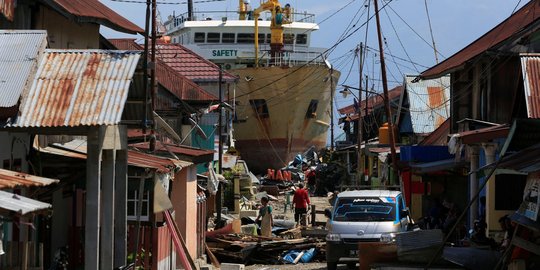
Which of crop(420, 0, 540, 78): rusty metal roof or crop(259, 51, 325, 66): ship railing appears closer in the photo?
crop(420, 0, 540, 78): rusty metal roof

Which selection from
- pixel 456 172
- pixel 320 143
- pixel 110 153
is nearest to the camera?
pixel 110 153

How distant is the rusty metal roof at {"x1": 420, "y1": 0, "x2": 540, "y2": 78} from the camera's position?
24.6 meters

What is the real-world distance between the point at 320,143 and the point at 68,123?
62686mm

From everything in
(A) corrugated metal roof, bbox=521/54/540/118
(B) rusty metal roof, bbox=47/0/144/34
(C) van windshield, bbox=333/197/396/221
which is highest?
(B) rusty metal roof, bbox=47/0/144/34

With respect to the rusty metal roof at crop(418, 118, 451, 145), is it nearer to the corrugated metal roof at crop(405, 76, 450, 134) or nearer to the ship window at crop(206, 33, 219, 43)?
the corrugated metal roof at crop(405, 76, 450, 134)

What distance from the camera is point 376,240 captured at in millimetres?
22266

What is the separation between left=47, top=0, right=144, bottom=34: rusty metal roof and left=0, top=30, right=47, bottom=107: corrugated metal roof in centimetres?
291

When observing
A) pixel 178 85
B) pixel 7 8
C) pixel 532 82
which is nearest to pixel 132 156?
pixel 7 8

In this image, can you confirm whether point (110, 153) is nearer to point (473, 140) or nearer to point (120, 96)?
point (120, 96)

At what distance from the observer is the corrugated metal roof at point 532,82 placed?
16453mm

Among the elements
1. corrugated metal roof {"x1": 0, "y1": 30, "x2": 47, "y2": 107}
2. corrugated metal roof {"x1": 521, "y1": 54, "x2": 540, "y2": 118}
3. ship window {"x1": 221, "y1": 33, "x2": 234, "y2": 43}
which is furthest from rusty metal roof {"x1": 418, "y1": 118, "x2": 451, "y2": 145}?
ship window {"x1": 221, "y1": 33, "x2": 234, "y2": 43}

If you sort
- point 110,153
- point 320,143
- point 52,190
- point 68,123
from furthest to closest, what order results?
point 320,143, point 52,190, point 110,153, point 68,123

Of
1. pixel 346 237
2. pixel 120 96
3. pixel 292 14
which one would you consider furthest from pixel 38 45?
pixel 292 14

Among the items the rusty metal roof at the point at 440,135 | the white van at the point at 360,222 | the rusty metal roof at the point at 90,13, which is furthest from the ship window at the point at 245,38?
the rusty metal roof at the point at 90,13
